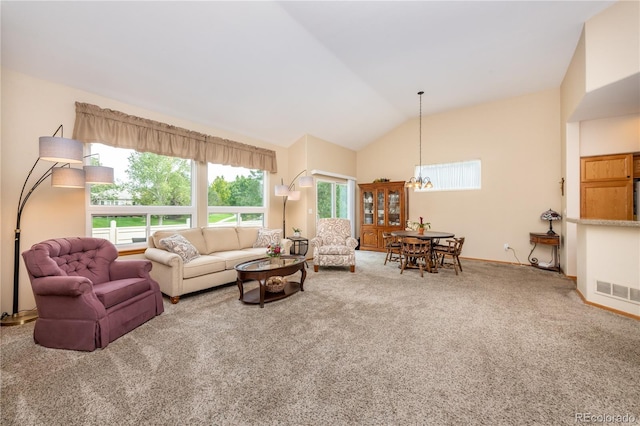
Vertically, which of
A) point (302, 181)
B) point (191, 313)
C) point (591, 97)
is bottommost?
point (191, 313)

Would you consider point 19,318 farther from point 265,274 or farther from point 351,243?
point 351,243

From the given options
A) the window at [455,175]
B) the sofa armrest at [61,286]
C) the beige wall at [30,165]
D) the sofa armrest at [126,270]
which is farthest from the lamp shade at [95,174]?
the window at [455,175]

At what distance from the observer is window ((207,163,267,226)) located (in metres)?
4.93

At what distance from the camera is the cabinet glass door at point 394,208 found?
697 cm

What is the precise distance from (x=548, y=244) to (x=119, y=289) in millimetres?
6863

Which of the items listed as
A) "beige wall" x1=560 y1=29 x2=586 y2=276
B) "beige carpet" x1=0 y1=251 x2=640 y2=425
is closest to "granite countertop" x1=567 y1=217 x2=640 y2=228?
"beige carpet" x1=0 y1=251 x2=640 y2=425

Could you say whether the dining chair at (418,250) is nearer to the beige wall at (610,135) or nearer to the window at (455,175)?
the window at (455,175)

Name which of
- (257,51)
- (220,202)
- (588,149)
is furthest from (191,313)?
(588,149)

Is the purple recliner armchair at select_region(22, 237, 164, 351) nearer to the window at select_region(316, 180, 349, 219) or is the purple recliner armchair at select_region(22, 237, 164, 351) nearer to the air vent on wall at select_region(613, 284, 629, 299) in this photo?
the window at select_region(316, 180, 349, 219)

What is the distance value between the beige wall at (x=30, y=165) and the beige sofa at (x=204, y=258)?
1005 mm

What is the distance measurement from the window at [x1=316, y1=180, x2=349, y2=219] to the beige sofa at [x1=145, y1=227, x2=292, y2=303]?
7.20 ft

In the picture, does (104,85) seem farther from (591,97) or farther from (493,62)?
(591,97)

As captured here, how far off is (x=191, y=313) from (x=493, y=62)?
19.3 feet

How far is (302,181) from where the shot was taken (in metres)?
5.51
